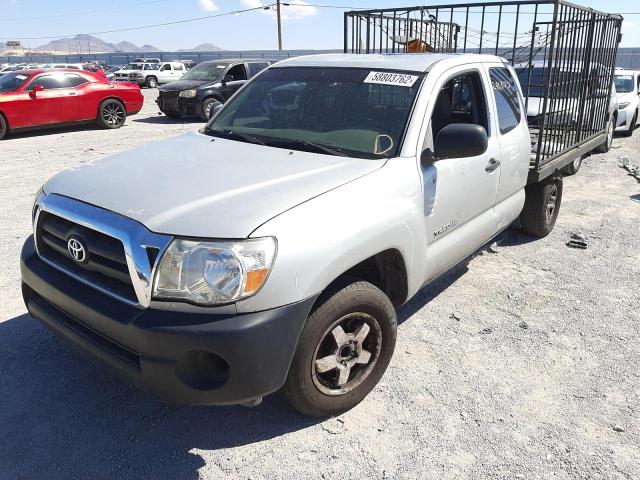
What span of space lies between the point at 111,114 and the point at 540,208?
11743mm

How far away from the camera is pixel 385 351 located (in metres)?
2.96

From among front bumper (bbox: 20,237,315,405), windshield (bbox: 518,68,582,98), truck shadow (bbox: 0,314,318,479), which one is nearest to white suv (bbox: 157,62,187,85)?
windshield (bbox: 518,68,582,98)

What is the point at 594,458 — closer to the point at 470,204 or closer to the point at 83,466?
the point at 470,204

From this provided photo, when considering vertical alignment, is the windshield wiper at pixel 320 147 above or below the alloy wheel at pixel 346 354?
above

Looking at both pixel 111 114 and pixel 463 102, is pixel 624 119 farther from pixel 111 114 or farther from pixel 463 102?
pixel 111 114

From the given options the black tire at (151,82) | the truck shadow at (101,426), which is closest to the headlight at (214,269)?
the truck shadow at (101,426)

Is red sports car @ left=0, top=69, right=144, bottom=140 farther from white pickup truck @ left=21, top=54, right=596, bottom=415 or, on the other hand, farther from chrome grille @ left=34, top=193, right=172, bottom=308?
chrome grille @ left=34, top=193, right=172, bottom=308

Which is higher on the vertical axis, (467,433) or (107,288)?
(107,288)

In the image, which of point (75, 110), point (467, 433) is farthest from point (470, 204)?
point (75, 110)

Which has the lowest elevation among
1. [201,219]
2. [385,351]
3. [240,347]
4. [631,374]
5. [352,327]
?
[631,374]

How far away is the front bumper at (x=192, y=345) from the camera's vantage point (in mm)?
2137

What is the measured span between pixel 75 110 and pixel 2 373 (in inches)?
445

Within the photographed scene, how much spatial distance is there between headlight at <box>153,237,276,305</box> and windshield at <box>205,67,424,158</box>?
3.72 ft

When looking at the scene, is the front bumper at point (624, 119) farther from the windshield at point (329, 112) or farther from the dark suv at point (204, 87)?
the windshield at point (329, 112)
